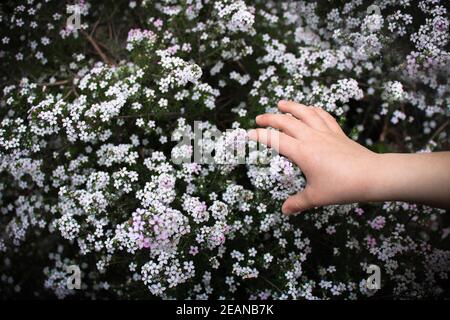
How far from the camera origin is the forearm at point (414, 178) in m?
1.97

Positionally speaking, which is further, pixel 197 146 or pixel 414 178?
pixel 197 146

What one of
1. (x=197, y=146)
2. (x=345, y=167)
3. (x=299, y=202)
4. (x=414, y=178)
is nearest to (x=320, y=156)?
(x=345, y=167)

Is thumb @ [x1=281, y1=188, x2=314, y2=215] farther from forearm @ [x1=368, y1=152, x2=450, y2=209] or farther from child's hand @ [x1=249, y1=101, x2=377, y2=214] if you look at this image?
forearm @ [x1=368, y1=152, x2=450, y2=209]

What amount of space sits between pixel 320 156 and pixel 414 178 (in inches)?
19.5

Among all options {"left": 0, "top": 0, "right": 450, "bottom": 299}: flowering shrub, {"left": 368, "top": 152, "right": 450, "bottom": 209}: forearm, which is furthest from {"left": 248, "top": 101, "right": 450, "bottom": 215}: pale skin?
{"left": 0, "top": 0, "right": 450, "bottom": 299}: flowering shrub

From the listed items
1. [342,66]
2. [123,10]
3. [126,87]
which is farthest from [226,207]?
[123,10]

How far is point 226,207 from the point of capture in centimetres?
306

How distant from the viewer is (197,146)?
3.61 meters

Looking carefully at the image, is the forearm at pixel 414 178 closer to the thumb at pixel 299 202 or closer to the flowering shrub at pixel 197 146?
the thumb at pixel 299 202

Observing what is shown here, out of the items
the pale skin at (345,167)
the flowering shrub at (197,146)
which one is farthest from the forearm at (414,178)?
the flowering shrub at (197,146)

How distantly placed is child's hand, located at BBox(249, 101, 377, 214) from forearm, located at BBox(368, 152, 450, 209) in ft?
0.21

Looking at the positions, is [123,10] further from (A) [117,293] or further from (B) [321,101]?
(A) [117,293]

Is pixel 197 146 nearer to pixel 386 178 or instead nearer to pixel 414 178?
pixel 386 178

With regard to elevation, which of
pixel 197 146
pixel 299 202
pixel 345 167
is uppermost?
pixel 197 146
